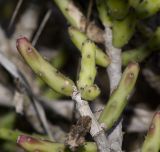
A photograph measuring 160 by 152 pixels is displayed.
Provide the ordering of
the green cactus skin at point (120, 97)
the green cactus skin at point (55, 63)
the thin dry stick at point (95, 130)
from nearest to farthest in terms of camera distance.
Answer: the thin dry stick at point (95, 130) → the green cactus skin at point (120, 97) → the green cactus skin at point (55, 63)

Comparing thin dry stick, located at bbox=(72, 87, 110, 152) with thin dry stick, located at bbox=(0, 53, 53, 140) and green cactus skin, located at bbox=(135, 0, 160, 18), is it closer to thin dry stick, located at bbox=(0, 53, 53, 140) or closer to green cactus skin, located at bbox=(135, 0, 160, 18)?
green cactus skin, located at bbox=(135, 0, 160, 18)

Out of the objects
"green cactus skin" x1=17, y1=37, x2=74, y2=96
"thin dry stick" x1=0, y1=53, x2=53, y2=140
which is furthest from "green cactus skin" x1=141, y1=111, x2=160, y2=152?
"thin dry stick" x1=0, y1=53, x2=53, y2=140

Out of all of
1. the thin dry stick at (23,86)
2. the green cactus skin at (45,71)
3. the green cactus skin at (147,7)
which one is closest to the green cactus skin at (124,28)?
the green cactus skin at (147,7)

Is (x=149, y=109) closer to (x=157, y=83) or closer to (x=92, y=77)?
(x=157, y=83)

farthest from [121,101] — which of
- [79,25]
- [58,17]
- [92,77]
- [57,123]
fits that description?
[58,17]

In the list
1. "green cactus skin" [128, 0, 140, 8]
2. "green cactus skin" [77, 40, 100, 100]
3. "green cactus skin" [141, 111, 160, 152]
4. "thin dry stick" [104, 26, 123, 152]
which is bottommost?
"green cactus skin" [141, 111, 160, 152]

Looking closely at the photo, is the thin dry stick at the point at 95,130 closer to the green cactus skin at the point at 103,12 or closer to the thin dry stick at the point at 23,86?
the green cactus skin at the point at 103,12
